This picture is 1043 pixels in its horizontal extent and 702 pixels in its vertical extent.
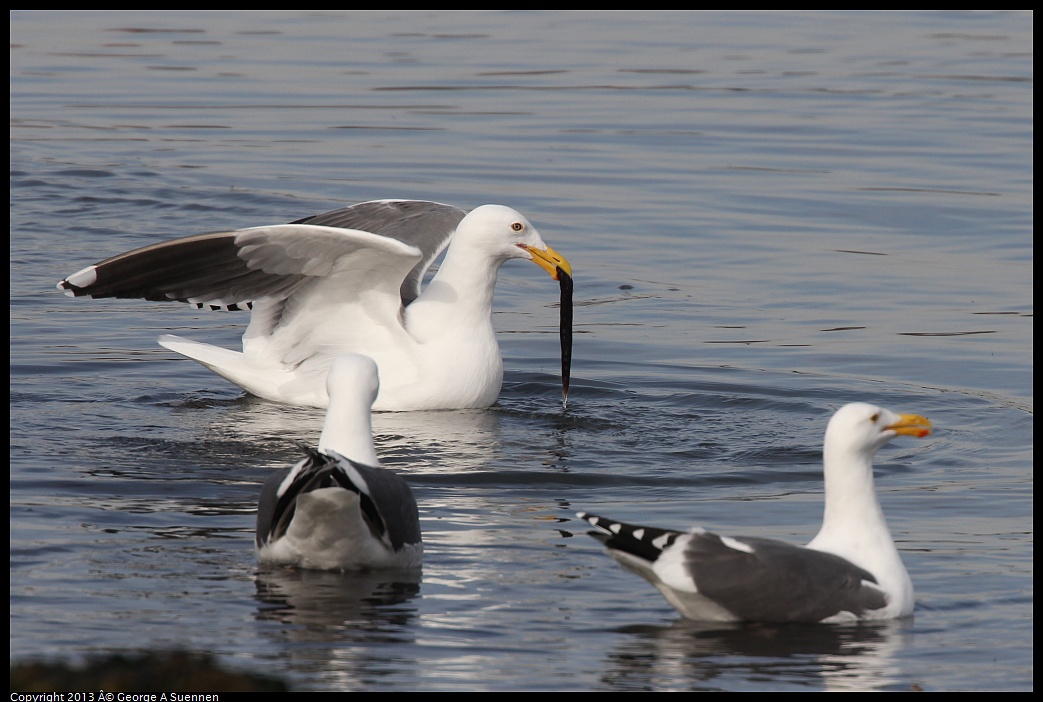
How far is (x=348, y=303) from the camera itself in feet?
35.5

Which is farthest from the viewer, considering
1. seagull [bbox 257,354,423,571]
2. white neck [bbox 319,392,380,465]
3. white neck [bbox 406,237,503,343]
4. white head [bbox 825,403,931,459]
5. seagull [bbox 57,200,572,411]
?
white neck [bbox 406,237,503,343]

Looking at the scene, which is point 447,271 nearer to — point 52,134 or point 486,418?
point 486,418

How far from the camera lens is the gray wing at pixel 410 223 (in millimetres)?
11359

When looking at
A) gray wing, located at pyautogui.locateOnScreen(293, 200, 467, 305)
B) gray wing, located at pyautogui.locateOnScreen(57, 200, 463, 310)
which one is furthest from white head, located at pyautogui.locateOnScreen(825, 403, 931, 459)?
gray wing, located at pyautogui.locateOnScreen(293, 200, 467, 305)

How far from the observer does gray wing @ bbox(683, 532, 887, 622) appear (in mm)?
6660

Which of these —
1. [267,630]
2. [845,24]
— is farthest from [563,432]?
[845,24]

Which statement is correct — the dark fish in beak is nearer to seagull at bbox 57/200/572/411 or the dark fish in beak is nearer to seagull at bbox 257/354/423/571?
seagull at bbox 57/200/572/411

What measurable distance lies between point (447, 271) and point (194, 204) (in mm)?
6307

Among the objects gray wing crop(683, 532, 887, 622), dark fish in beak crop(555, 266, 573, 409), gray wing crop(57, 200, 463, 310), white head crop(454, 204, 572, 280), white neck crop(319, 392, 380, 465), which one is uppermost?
white head crop(454, 204, 572, 280)

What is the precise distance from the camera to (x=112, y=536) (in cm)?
767

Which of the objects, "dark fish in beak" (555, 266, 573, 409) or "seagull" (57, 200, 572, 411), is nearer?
"seagull" (57, 200, 572, 411)

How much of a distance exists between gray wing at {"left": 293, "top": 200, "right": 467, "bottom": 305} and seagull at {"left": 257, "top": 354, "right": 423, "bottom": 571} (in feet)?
12.8

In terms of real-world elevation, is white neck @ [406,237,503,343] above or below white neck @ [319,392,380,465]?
above

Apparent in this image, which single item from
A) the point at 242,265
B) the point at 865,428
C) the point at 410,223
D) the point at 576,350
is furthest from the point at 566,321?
the point at 865,428
